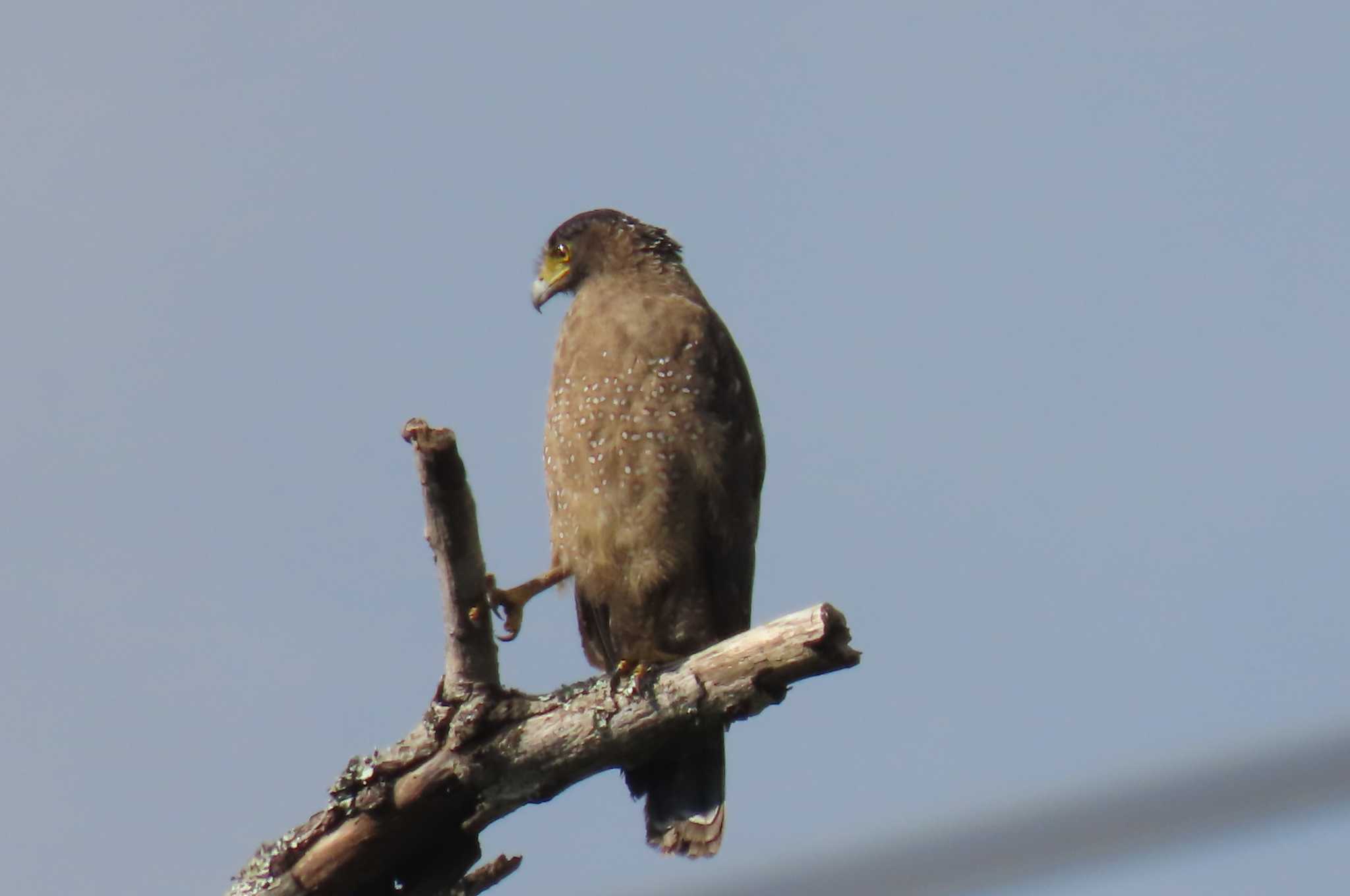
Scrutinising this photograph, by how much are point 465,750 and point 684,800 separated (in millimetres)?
1121

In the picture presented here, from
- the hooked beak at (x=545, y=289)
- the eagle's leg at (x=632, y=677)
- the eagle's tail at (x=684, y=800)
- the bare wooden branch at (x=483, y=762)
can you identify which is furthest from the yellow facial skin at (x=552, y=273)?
the bare wooden branch at (x=483, y=762)

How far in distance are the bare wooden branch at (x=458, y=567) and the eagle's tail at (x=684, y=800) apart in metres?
0.98

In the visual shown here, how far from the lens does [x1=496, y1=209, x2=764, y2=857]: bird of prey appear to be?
541 cm

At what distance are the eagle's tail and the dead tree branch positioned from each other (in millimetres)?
797

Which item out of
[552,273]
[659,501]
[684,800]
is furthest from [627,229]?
[684,800]

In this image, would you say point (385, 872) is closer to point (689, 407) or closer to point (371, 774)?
point (371, 774)

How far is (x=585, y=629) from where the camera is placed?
6062 mm

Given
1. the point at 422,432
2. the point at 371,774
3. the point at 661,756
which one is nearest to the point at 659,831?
the point at 661,756

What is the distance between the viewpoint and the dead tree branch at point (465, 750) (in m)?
4.46

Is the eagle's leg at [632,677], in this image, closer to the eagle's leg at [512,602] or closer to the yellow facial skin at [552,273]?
the eagle's leg at [512,602]

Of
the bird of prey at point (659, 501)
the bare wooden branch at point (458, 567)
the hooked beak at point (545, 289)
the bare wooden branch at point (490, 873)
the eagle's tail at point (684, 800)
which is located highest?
the hooked beak at point (545, 289)

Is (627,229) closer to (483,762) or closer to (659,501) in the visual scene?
(659,501)

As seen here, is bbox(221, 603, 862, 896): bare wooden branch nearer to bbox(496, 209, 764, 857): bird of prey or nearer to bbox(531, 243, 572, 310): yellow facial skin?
bbox(496, 209, 764, 857): bird of prey

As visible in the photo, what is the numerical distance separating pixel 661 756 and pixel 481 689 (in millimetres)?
908
